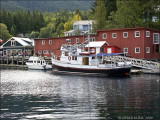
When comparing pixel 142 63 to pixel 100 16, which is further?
pixel 100 16

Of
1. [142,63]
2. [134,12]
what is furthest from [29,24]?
[142,63]

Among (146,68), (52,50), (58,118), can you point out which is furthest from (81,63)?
(58,118)

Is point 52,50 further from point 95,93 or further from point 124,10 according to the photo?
point 95,93

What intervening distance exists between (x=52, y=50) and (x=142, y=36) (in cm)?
2865

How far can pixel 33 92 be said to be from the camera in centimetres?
3325

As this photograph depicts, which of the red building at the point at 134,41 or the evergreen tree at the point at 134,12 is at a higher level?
the evergreen tree at the point at 134,12

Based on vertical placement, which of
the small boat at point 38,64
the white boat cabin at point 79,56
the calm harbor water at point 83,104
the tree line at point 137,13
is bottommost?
the calm harbor water at point 83,104

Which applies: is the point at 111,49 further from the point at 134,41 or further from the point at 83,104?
the point at 83,104

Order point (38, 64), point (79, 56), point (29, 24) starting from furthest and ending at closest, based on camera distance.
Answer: point (29, 24), point (38, 64), point (79, 56)

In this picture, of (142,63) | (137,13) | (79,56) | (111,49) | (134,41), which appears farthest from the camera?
(137,13)

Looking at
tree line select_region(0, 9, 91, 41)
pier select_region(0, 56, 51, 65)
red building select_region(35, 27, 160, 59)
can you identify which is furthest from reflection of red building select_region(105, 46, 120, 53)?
tree line select_region(0, 9, 91, 41)

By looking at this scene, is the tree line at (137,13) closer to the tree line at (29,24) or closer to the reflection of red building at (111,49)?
the reflection of red building at (111,49)

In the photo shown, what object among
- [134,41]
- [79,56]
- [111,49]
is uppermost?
[134,41]

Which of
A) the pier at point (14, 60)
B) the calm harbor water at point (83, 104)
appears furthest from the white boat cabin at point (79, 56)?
the calm harbor water at point (83, 104)
